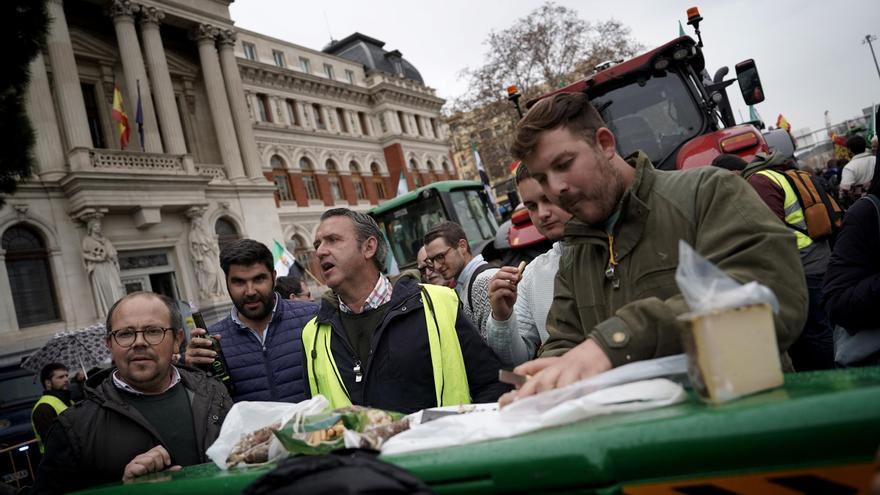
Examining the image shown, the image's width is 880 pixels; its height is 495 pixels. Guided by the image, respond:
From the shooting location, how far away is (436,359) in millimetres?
2648

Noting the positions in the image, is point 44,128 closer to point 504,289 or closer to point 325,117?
point 325,117

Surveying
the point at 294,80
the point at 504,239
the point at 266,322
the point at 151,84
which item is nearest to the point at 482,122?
the point at 294,80

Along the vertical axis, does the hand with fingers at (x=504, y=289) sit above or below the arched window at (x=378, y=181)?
below

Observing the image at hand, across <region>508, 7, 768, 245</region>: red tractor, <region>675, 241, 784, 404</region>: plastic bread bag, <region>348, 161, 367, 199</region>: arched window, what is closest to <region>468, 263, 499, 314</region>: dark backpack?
<region>508, 7, 768, 245</region>: red tractor

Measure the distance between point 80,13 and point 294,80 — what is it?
1294 centimetres

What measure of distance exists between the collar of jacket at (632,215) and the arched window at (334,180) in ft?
108

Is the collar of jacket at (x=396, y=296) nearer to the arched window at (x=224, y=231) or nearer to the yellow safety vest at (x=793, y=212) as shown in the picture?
the yellow safety vest at (x=793, y=212)

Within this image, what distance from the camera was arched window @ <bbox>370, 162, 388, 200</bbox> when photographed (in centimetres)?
3784

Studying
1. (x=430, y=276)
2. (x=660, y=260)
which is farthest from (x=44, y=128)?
(x=660, y=260)

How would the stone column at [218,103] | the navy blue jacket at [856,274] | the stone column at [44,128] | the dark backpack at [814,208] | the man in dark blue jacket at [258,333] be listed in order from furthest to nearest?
the stone column at [218,103] → the stone column at [44,128] → the man in dark blue jacket at [258,333] → the dark backpack at [814,208] → the navy blue jacket at [856,274]

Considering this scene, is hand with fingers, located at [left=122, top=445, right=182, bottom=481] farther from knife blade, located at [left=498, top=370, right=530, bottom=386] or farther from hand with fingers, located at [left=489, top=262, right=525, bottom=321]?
hand with fingers, located at [left=489, top=262, right=525, bottom=321]

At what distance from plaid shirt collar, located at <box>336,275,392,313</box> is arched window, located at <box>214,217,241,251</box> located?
2105 centimetres

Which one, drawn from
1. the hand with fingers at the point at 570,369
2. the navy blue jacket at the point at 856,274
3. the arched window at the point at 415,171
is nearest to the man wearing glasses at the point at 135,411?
the hand with fingers at the point at 570,369

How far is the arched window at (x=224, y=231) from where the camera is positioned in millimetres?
22672
